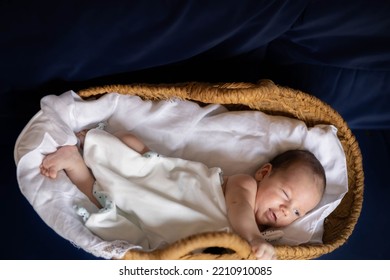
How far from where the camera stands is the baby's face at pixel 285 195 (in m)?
1.34

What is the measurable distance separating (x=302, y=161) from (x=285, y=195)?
0.36 ft

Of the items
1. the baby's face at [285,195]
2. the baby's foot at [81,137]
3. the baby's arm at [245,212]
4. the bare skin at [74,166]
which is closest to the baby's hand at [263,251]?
the baby's arm at [245,212]

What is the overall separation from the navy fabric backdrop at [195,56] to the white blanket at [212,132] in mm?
91

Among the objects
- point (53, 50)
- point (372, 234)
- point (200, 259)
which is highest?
point (53, 50)

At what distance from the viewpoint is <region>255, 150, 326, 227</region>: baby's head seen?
4.40 feet

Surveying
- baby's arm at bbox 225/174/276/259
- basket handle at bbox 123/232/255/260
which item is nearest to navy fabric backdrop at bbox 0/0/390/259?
basket handle at bbox 123/232/255/260

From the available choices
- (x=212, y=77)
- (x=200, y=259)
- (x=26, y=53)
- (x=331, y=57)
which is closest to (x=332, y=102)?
(x=331, y=57)

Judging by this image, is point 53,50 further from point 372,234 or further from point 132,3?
point 372,234

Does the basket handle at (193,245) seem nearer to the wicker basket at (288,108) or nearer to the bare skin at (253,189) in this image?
the wicker basket at (288,108)

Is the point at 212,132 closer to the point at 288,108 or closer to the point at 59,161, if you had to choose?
the point at 288,108

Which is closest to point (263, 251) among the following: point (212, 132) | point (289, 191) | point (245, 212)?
point (245, 212)

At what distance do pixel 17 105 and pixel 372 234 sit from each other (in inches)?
45.0

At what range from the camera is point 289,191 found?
1339 mm

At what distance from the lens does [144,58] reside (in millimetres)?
1370
